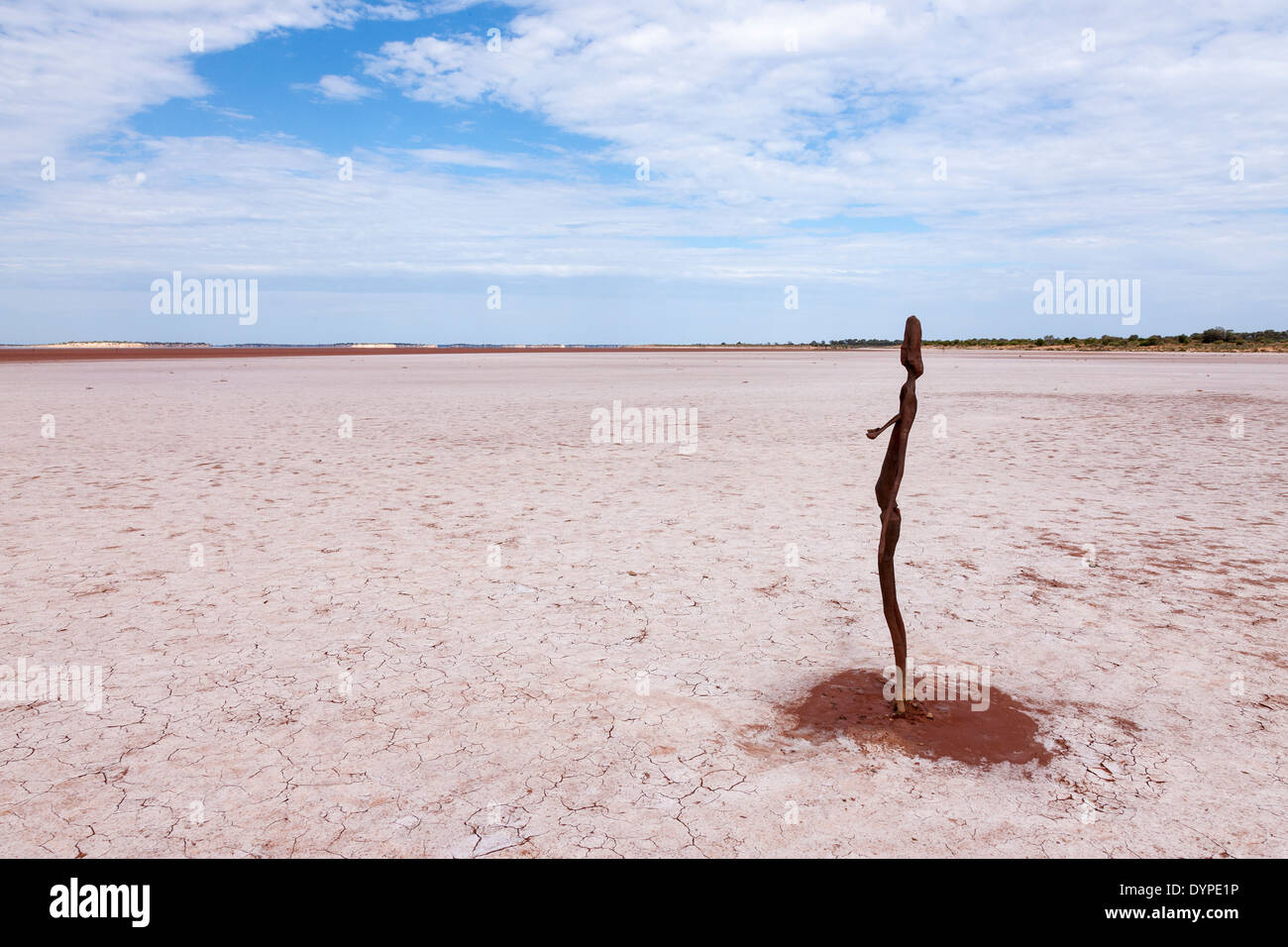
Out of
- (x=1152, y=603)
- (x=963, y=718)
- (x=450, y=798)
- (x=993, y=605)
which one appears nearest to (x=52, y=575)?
(x=450, y=798)

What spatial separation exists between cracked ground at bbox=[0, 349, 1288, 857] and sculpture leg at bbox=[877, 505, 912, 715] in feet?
0.70

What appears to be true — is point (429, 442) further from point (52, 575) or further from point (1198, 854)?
point (1198, 854)

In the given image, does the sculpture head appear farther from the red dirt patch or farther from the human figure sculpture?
the red dirt patch

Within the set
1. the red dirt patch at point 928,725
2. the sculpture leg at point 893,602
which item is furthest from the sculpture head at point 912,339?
the red dirt patch at point 928,725

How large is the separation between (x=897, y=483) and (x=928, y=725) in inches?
49.0

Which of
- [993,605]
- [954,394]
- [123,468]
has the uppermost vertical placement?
[954,394]

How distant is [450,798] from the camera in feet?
10.0

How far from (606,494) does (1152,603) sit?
571cm

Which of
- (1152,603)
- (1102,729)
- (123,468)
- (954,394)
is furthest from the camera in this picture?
(954,394)

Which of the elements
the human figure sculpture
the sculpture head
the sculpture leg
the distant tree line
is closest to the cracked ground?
the sculpture leg

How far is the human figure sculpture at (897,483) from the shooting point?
10.6ft

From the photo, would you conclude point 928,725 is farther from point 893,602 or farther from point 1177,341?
point 1177,341

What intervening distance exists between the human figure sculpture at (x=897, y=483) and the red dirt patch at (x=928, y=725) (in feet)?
0.47

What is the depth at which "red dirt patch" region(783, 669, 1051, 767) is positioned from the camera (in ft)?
11.2
